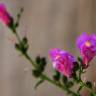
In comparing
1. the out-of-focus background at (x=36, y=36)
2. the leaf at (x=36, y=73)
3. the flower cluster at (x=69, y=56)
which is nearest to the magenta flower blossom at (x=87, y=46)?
the flower cluster at (x=69, y=56)

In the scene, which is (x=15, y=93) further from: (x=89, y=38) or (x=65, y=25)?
(x=89, y=38)

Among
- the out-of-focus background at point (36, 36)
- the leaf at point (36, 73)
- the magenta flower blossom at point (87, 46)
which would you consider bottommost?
the out-of-focus background at point (36, 36)

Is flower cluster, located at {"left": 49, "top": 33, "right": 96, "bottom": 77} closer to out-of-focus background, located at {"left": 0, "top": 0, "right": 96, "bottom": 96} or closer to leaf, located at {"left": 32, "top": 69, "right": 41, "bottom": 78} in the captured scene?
leaf, located at {"left": 32, "top": 69, "right": 41, "bottom": 78}

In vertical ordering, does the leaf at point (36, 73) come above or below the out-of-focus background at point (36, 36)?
above

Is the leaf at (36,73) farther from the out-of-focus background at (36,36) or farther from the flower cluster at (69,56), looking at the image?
the out-of-focus background at (36,36)

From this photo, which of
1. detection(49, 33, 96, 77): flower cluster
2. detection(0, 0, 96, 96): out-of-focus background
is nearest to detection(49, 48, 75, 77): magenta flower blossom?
detection(49, 33, 96, 77): flower cluster

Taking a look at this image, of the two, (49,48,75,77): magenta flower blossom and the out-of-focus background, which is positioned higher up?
(49,48,75,77): magenta flower blossom

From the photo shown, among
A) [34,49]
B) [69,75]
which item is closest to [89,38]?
[69,75]
